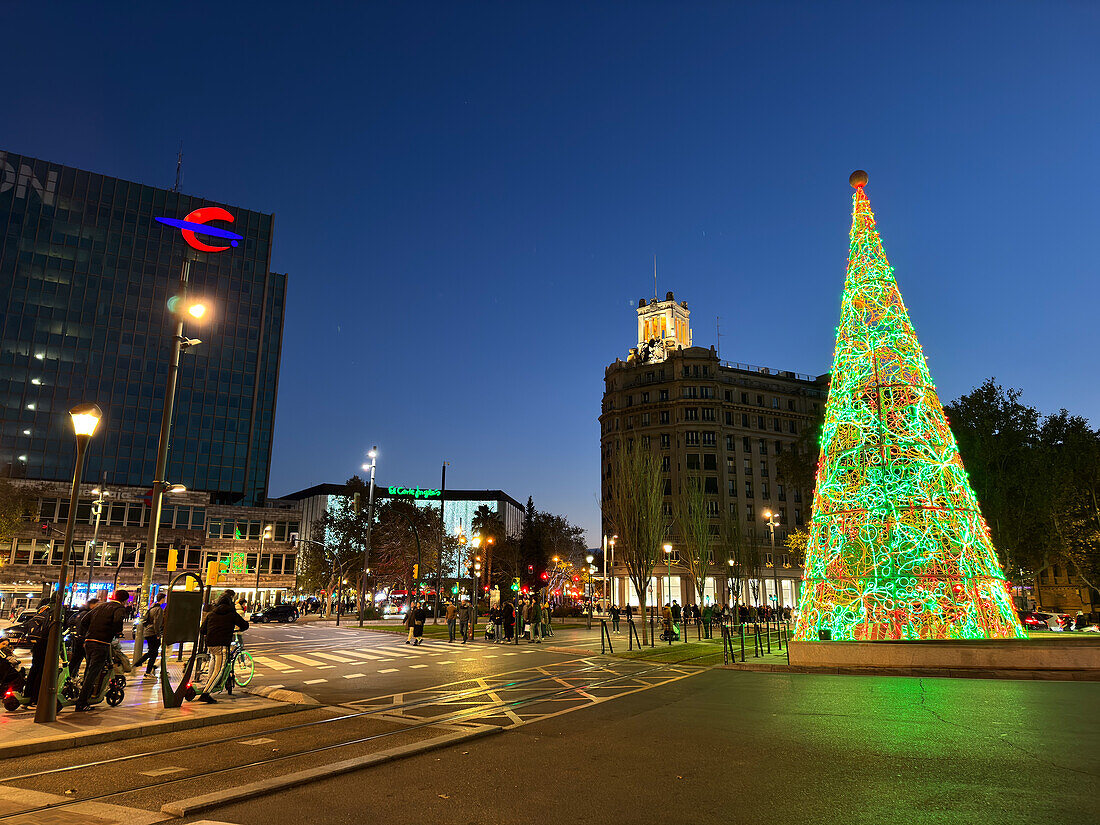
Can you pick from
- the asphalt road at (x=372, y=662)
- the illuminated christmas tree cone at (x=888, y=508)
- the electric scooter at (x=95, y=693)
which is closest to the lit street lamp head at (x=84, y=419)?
the electric scooter at (x=95, y=693)

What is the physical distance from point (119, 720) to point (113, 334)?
8460 cm

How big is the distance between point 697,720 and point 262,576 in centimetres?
7572

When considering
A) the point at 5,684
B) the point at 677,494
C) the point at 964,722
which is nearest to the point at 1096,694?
the point at 964,722

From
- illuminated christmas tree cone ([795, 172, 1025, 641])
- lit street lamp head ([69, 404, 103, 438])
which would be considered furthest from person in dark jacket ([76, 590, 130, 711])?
illuminated christmas tree cone ([795, 172, 1025, 641])

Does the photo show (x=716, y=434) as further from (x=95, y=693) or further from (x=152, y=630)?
(x=95, y=693)

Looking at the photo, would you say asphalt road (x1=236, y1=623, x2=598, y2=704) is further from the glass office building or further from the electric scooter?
the glass office building

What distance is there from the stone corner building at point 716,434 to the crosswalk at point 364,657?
52.2 m

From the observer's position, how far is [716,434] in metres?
80.8

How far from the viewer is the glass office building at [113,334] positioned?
75438mm

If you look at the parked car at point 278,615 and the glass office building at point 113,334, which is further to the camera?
the glass office building at point 113,334

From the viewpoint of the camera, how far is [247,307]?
90375mm

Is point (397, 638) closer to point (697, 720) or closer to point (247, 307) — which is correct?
point (697, 720)

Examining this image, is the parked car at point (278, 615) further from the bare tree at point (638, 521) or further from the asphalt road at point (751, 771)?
the asphalt road at point (751, 771)

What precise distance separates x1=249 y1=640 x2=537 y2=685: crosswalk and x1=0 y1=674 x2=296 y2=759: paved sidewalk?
395 centimetres
